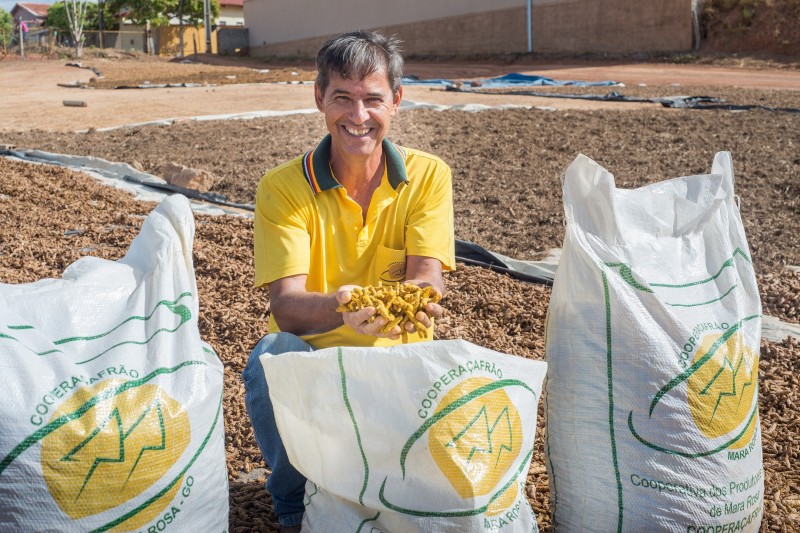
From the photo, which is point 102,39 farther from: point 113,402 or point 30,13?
point 113,402

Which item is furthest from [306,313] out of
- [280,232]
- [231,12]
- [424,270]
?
[231,12]

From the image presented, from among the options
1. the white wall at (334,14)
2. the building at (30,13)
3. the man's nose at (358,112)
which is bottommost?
the man's nose at (358,112)

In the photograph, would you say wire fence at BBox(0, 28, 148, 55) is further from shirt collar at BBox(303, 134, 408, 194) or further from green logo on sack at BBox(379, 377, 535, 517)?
green logo on sack at BBox(379, 377, 535, 517)

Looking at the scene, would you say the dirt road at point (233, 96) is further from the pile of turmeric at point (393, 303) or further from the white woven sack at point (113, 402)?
the white woven sack at point (113, 402)

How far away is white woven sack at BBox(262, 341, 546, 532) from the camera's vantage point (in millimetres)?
1632

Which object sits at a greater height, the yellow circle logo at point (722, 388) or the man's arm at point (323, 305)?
the man's arm at point (323, 305)

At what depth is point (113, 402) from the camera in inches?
61.2

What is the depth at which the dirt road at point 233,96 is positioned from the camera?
11359 millimetres

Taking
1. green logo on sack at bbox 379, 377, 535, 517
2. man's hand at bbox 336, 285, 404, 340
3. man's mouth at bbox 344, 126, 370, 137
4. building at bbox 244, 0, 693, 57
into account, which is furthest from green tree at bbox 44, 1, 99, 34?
green logo on sack at bbox 379, 377, 535, 517

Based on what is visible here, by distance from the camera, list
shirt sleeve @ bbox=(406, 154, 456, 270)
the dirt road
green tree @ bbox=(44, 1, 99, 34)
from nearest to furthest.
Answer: shirt sleeve @ bbox=(406, 154, 456, 270)
the dirt road
green tree @ bbox=(44, 1, 99, 34)

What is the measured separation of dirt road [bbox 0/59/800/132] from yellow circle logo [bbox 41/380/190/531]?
9627 millimetres

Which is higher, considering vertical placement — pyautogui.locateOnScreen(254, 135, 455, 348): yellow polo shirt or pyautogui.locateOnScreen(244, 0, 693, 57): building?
Result: pyautogui.locateOnScreen(244, 0, 693, 57): building

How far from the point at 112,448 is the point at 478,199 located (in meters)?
4.77

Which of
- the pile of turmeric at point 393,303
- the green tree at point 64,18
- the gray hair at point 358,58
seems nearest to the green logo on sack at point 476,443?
the pile of turmeric at point 393,303
